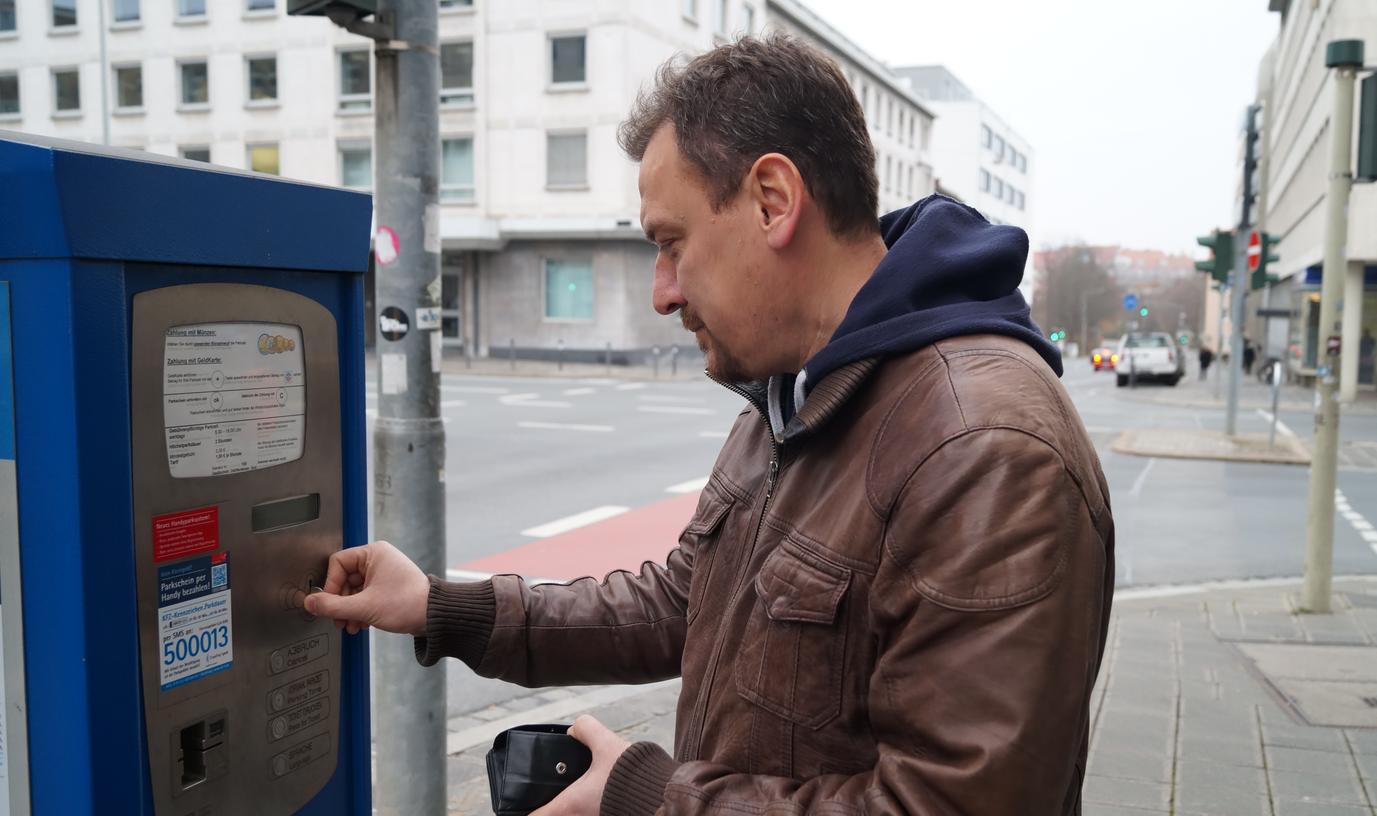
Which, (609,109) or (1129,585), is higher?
(609,109)

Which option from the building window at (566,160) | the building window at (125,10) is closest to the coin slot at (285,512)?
the building window at (566,160)

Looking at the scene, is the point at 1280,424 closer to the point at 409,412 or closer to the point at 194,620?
the point at 409,412

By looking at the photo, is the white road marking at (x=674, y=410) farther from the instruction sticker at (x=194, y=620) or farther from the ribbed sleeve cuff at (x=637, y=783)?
the ribbed sleeve cuff at (x=637, y=783)

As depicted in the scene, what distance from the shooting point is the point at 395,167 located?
311 centimetres

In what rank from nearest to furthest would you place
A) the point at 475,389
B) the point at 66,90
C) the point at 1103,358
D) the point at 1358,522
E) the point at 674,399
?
the point at 1358,522 < the point at 674,399 < the point at 475,389 < the point at 66,90 < the point at 1103,358

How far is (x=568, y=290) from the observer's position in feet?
107

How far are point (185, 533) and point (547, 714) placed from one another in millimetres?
3512

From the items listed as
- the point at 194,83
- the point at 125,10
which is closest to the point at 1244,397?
the point at 194,83

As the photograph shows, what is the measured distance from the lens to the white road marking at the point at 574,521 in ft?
29.5

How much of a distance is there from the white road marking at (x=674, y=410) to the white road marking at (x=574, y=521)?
8899 millimetres

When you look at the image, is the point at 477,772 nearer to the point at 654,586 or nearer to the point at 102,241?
the point at 654,586

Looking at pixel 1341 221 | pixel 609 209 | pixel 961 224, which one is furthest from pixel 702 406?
pixel 961 224

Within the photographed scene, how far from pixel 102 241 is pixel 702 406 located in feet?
63.0

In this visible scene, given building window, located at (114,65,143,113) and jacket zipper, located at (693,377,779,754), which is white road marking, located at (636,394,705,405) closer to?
jacket zipper, located at (693,377,779,754)
